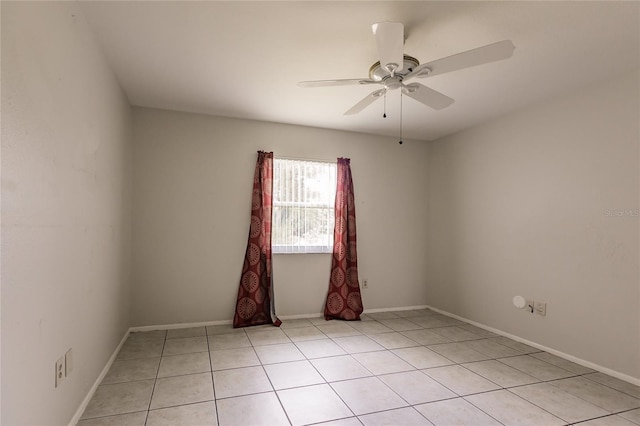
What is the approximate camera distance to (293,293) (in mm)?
4070

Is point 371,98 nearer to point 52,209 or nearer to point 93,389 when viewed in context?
point 52,209

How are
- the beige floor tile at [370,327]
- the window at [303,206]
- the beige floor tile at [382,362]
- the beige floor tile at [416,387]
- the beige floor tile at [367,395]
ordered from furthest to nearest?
the window at [303,206] < the beige floor tile at [370,327] < the beige floor tile at [382,362] < the beige floor tile at [416,387] < the beige floor tile at [367,395]

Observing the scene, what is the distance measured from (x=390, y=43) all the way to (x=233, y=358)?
2.64m

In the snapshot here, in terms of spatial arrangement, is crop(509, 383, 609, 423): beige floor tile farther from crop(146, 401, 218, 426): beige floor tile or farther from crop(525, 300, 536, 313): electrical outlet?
crop(146, 401, 218, 426): beige floor tile

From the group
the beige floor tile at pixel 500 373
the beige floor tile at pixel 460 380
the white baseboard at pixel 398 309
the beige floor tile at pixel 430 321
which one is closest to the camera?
the beige floor tile at pixel 460 380

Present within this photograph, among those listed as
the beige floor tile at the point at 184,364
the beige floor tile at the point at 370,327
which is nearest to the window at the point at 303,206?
the beige floor tile at the point at 370,327

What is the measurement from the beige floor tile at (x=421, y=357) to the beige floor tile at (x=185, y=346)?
177 centimetres

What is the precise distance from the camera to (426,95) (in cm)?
238

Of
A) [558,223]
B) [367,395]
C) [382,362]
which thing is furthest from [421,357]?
[558,223]

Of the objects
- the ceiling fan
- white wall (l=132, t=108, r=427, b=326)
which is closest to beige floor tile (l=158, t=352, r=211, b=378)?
white wall (l=132, t=108, r=427, b=326)

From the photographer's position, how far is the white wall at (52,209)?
1245 millimetres

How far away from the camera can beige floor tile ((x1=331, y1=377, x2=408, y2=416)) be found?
2.12m

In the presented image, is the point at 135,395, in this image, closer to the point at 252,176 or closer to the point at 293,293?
the point at 293,293

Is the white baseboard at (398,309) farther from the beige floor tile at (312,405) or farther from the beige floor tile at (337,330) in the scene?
the beige floor tile at (312,405)
